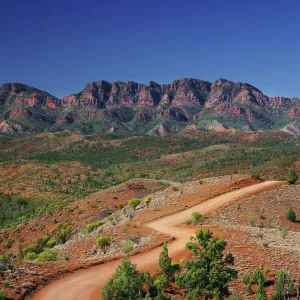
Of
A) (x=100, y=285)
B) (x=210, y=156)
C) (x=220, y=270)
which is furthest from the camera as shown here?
(x=210, y=156)

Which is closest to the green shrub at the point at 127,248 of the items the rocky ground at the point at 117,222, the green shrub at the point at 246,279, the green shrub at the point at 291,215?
the rocky ground at the point at 117,222

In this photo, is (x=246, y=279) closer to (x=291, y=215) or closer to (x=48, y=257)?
(x=48, y=257)

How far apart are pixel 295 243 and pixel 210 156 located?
97639 mm

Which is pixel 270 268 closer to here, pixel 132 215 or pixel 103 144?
pixel 132 215

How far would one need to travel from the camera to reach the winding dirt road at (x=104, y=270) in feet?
48.2

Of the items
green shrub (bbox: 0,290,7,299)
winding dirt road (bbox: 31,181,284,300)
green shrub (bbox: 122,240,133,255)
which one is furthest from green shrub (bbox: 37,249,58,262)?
green shrub (bbox: 0,290,7,299)

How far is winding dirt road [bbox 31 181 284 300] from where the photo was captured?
578 inches

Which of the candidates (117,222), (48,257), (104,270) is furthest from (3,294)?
(117,222)

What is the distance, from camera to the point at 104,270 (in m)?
17.5

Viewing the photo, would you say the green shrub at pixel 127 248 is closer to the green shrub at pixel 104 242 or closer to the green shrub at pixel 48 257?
the green shrub at pixel 104 242

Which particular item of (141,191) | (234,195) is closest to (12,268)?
(234,195)

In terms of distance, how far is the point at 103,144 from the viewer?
175m

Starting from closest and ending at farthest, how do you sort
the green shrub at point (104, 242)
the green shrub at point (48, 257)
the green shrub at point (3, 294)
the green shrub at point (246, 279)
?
the green shrub at point (3, 294)
the green shrub at point (246, 279)
the green shrub at point (48, 257)
the green shrub at point (104, 242)

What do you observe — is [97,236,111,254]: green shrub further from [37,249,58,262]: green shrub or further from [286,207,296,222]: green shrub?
[286,207,296,222]: green shrub
